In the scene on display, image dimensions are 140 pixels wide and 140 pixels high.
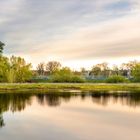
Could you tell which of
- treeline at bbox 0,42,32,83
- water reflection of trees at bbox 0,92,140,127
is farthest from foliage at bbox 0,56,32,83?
water reflection of trees at bbox 0,92,140,127

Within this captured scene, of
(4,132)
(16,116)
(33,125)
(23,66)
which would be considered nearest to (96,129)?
(33,125)

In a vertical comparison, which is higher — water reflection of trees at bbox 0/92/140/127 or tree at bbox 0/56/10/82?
tree at bbox 0/56/10/82

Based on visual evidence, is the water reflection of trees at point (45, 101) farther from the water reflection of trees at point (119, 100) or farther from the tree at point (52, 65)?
the tree at point (52, 65)

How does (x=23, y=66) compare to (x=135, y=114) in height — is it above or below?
above

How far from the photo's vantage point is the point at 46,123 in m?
20.6

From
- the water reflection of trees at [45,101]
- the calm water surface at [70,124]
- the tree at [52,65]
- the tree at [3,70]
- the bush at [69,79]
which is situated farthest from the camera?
the tree at [52,65]

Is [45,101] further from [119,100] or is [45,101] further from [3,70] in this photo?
[3,70]

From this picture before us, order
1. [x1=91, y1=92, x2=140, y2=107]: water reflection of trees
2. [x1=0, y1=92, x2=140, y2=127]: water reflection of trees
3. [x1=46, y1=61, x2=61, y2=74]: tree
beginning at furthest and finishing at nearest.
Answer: [x1=46, y1=61, x2=61, y2=74]: tree < [x1=91, y1=92, x2=140, y2=107]: water reflection of trees < [x1=0, y1=92, x2=140, y2=127]: water reflection of trees

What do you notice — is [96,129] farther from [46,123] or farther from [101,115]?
[101,115]

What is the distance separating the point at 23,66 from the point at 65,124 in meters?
57.0

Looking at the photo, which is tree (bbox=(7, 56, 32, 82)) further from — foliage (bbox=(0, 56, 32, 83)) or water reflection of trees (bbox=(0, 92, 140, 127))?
water reflection of trees (bbox=(0, 92, 140, 127))

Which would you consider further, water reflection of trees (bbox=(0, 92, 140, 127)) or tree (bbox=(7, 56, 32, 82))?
tree (bbox=(7, 56, 32, 82))

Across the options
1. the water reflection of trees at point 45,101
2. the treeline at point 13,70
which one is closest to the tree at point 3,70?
the treeline at point 13,70

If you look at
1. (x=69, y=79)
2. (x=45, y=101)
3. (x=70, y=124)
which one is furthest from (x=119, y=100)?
(x=69, y=79)
